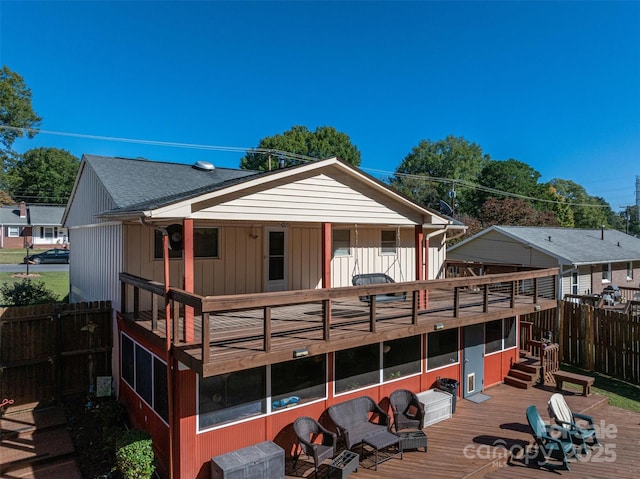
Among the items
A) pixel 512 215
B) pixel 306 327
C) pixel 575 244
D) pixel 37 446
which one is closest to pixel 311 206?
pixel 306 327

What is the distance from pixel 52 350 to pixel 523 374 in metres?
12.3

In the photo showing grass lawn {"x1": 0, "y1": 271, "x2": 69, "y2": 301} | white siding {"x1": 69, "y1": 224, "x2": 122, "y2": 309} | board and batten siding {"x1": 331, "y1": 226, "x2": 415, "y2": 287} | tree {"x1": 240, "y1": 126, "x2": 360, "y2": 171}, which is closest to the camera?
white siding {"x1": 69, "y1": 224, "x2": 122, "y2": 309}

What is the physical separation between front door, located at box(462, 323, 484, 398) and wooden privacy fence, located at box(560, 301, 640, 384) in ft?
15.9

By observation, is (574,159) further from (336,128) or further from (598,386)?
(598,386)

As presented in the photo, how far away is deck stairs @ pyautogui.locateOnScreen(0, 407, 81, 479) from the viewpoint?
648 cm

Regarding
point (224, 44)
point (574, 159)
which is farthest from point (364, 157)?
point (224, 44)

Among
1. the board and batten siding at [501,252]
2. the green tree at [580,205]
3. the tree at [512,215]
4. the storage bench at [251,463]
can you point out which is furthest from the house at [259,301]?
the green tree at [580,205]

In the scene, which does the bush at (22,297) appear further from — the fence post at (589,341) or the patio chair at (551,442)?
the fence post at (589,341)

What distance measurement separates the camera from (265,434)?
21.5ft

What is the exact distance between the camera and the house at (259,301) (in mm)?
5871

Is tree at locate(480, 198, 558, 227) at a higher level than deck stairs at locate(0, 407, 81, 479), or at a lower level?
higher

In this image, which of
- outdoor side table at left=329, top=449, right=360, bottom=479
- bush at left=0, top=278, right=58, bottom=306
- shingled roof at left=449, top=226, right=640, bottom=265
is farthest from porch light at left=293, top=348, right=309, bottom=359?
shingled roof at left=449, top=226, right=640, bottom=265

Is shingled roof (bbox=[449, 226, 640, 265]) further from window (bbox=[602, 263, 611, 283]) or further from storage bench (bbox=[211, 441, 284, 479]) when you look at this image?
storage bench (bbox=[211, 441, 284, 479])

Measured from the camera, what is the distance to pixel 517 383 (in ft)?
34.8
